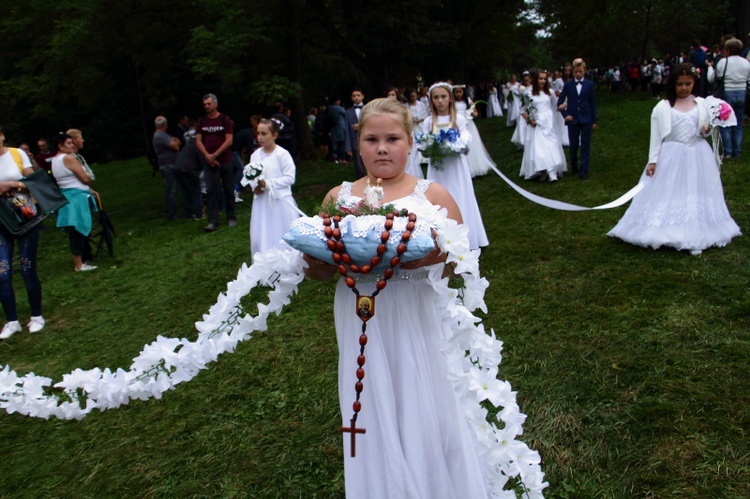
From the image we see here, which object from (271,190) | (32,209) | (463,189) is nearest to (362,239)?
(271,190)

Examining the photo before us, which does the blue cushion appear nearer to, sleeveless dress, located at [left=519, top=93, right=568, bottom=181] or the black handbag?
the black handbag

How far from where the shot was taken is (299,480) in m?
4.02

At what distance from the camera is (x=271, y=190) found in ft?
26.0

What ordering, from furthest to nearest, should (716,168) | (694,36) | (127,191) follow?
(694,36), (127,191), (716,168)

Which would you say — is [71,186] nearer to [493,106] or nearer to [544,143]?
[544,143]

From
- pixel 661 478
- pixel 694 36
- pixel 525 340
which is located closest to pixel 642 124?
pixel 525 340

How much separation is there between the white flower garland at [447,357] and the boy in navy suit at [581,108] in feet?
33.6

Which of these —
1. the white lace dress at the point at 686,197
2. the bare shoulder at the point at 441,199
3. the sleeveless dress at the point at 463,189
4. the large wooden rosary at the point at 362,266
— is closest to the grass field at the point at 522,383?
the white lace dress at the point at 686,197

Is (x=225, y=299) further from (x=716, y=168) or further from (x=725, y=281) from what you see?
(x=716, y=168)

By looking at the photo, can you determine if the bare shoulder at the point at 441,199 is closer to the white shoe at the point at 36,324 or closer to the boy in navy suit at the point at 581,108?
the white shoe at the point at 36,324

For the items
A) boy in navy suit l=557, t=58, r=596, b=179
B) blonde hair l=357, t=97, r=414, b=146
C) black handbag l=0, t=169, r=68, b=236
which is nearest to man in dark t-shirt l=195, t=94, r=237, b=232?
black handbag l=0, t=169, r=68, b=236

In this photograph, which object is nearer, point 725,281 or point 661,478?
point 661,478

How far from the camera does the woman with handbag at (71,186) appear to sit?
→ 963cm

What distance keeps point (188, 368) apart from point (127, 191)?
67.8ft
